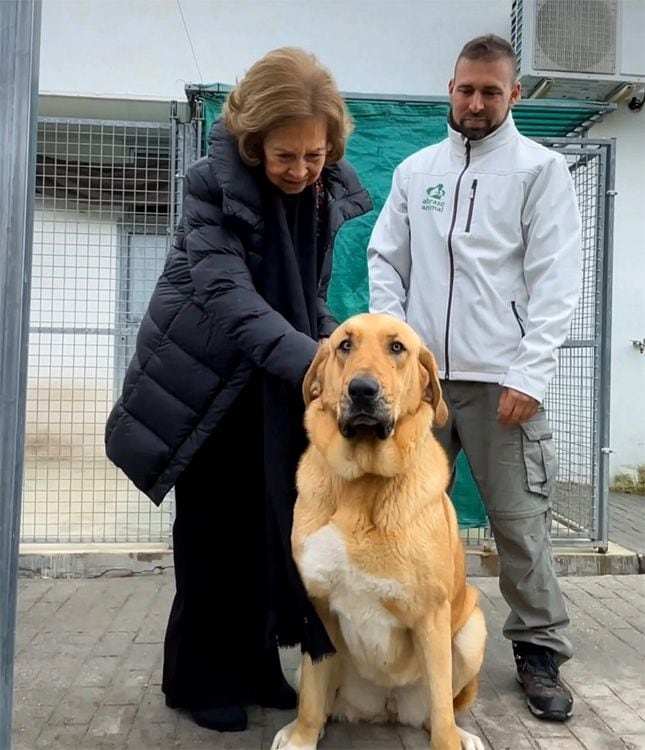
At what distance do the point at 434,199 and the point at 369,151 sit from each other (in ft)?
5.97

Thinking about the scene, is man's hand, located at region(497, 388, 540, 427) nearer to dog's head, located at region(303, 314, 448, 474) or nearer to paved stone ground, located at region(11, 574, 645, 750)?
dog's head, located at region(303, 314, 448, 474)

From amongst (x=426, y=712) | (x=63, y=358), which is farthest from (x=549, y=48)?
(x=426, y=712)

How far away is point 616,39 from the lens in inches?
235

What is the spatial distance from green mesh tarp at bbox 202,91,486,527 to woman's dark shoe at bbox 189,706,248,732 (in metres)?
2.30

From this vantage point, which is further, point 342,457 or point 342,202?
point 342,202

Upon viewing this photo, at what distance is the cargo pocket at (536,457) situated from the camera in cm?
261

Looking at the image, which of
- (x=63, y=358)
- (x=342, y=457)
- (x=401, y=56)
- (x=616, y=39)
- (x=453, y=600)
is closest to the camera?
(x=342, y=457)

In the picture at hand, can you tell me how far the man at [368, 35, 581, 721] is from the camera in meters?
2.52

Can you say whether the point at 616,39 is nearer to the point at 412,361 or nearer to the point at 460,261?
the point at 460,261

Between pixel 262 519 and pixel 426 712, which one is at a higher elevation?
pixel 262 519

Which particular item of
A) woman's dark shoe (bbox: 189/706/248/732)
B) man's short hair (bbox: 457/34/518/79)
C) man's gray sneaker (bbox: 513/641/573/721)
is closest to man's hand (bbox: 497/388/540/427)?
man's gray sneaker (bbox: 513/641/573/721)

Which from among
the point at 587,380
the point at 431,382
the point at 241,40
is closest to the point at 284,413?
the point at 431,382

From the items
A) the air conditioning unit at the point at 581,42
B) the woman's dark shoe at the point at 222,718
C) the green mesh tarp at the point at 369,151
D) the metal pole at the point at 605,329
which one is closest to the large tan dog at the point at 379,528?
the woman's dark shoe at the point at 222,718

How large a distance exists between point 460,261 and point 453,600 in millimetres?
1205
